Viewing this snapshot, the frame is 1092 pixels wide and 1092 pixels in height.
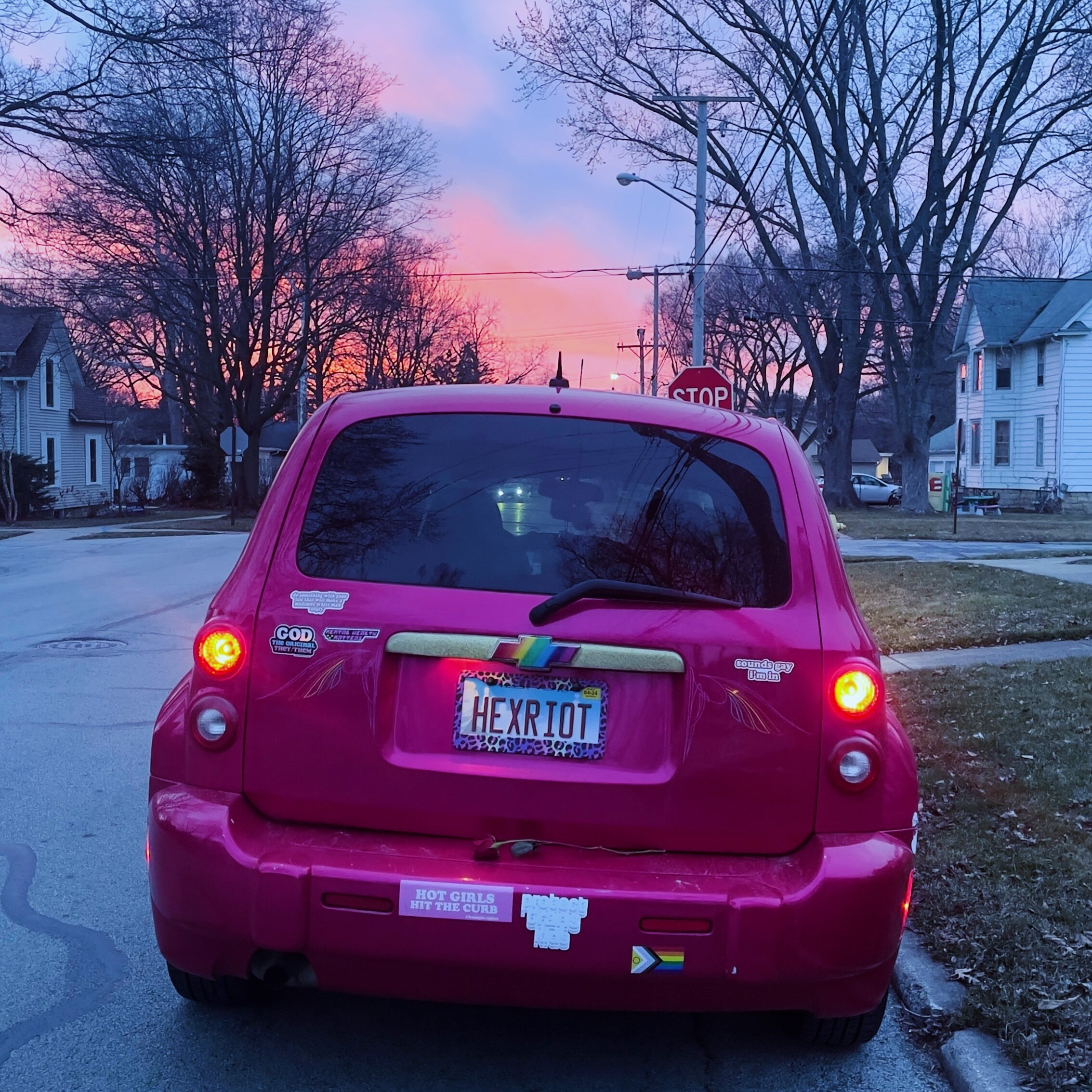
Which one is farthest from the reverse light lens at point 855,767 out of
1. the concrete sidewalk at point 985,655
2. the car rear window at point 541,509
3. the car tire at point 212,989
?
the concrete sidewalk at point 985,655

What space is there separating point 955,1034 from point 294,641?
2.27 m

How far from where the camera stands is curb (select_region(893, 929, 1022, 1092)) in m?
3.20

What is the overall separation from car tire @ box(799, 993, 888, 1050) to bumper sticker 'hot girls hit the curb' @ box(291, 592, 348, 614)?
1787 millimetres

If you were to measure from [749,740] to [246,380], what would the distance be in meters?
39.2

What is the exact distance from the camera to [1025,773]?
598 centimetres

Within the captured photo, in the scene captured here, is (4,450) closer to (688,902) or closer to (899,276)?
(899,276)

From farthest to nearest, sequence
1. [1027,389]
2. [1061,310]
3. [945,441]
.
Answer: [945,441] < [1027,389] < [1061,310]

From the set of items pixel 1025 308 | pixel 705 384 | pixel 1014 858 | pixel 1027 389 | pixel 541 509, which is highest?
pixel 1025 308

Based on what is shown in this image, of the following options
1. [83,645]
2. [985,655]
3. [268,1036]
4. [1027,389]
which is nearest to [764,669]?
[268,1036]

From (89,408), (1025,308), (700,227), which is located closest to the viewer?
(700,227)

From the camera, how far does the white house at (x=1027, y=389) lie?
41.5 m

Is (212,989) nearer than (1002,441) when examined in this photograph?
Yes

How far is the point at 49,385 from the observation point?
1843 inches

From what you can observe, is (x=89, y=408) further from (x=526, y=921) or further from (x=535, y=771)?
(x=526, y=921)
